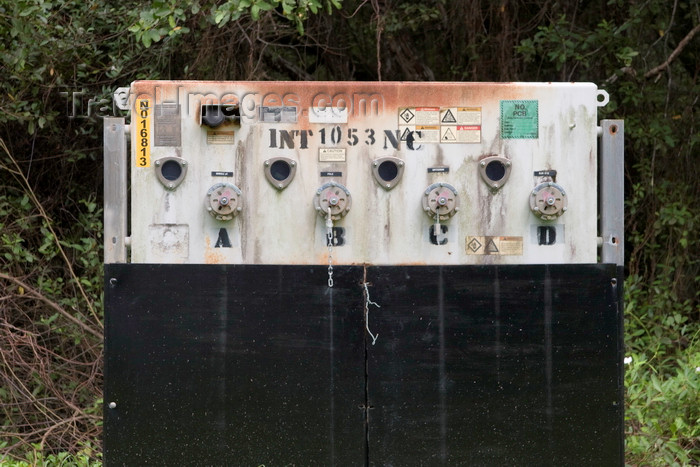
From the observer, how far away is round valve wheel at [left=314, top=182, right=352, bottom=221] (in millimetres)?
3342

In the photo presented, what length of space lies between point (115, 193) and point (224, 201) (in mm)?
429

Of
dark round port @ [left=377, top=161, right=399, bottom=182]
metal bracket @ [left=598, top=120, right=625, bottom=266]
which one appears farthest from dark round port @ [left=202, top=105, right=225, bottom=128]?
metal bracket @ [left=598, top=120, right=625, bottom=266]

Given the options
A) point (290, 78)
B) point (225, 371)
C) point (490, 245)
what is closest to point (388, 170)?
point (490, 245)

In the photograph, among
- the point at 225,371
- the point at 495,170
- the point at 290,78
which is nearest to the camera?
the point at 225,371

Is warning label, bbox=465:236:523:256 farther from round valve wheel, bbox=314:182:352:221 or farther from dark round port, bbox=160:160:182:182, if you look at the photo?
dark round port, bbox=160:160:182:182

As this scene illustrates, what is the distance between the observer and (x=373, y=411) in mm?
3340

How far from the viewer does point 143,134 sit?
11.2ft

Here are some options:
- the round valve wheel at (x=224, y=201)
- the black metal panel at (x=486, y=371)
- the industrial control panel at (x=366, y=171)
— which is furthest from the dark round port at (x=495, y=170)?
the round valve wheel at (x=224, y=201)

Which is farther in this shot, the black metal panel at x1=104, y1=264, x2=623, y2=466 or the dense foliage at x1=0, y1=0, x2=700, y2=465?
the dense foliage at x1=0, y1=0, x2=700, y2=465

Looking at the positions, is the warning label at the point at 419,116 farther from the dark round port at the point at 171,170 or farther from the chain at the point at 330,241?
the dark round port at the point at 171,170

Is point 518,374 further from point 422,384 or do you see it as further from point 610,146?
point 610,146

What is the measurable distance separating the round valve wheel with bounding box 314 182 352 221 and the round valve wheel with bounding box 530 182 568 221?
0.71 metres

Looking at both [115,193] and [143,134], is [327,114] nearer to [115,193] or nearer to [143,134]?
[143,134]

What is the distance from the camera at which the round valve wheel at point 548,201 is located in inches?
133
